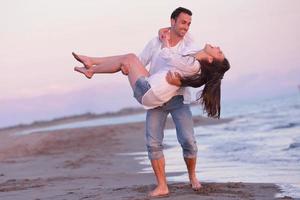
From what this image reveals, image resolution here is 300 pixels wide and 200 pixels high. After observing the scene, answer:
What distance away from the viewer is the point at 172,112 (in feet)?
24.8

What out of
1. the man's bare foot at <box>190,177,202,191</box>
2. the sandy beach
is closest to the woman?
the man's bare foot at <box>190,177,202,191</box>

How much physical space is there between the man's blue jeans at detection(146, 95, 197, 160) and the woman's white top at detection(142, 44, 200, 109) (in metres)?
0.22

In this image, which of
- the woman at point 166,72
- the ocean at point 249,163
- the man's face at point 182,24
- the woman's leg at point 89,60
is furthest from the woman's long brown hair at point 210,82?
the ocean at point 249,163

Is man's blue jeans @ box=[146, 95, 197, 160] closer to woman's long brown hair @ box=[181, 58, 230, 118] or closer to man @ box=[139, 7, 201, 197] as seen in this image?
man @ box=[139, 7, 201, 197]

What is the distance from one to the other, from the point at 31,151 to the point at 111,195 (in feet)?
38.0

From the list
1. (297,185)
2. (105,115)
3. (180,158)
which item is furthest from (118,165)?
(105,115)

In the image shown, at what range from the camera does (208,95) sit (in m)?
7.35

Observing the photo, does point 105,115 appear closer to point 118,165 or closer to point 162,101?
point 118,165

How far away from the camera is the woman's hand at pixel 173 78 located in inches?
281

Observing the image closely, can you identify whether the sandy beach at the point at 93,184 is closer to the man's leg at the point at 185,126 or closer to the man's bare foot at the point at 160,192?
the man's bare foot at the point at 160,192

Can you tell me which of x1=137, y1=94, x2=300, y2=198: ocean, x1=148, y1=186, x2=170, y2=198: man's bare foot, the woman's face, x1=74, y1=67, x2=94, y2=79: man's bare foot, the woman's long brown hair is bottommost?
x1=137, y1=94, x2=300, y2=198: ocean

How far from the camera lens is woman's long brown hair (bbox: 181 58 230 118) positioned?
7.21 m

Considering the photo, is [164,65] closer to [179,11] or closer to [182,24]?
[182,24]

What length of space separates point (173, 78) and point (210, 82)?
455 mm
